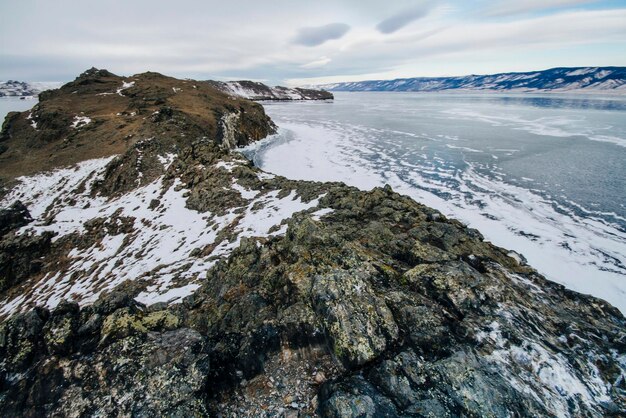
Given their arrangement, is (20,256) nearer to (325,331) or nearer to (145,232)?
(145,232)

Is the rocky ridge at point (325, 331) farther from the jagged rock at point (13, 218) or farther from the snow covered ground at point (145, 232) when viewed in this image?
the jagged rock at point (13, 218)

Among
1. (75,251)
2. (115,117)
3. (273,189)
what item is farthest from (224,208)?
(115,117)

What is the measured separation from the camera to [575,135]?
56.7m

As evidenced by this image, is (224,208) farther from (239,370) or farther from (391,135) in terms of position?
(391,135)

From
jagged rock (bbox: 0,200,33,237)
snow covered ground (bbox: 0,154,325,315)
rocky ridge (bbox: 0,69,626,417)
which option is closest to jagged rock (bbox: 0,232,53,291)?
snow covered ground (bbox: 0,154,325,315)

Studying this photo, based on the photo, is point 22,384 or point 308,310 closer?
point 22,384

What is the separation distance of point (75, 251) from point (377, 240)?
945 inches

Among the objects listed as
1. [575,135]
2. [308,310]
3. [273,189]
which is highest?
[308,310]

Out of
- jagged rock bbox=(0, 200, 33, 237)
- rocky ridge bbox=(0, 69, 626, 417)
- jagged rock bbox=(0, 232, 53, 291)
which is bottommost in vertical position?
jagged rock bbox=(0, 232, 53, 291)

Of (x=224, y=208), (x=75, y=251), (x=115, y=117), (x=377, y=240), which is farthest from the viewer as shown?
(x=115, y=117)

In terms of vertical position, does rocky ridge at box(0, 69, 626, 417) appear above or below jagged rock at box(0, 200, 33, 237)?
above

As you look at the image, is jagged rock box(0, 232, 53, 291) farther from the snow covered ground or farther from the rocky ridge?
the rocky ridge

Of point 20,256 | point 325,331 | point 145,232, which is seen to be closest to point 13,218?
point 20,256

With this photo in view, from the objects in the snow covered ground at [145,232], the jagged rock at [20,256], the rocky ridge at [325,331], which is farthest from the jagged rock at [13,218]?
the rocky ridge at [325,331]
